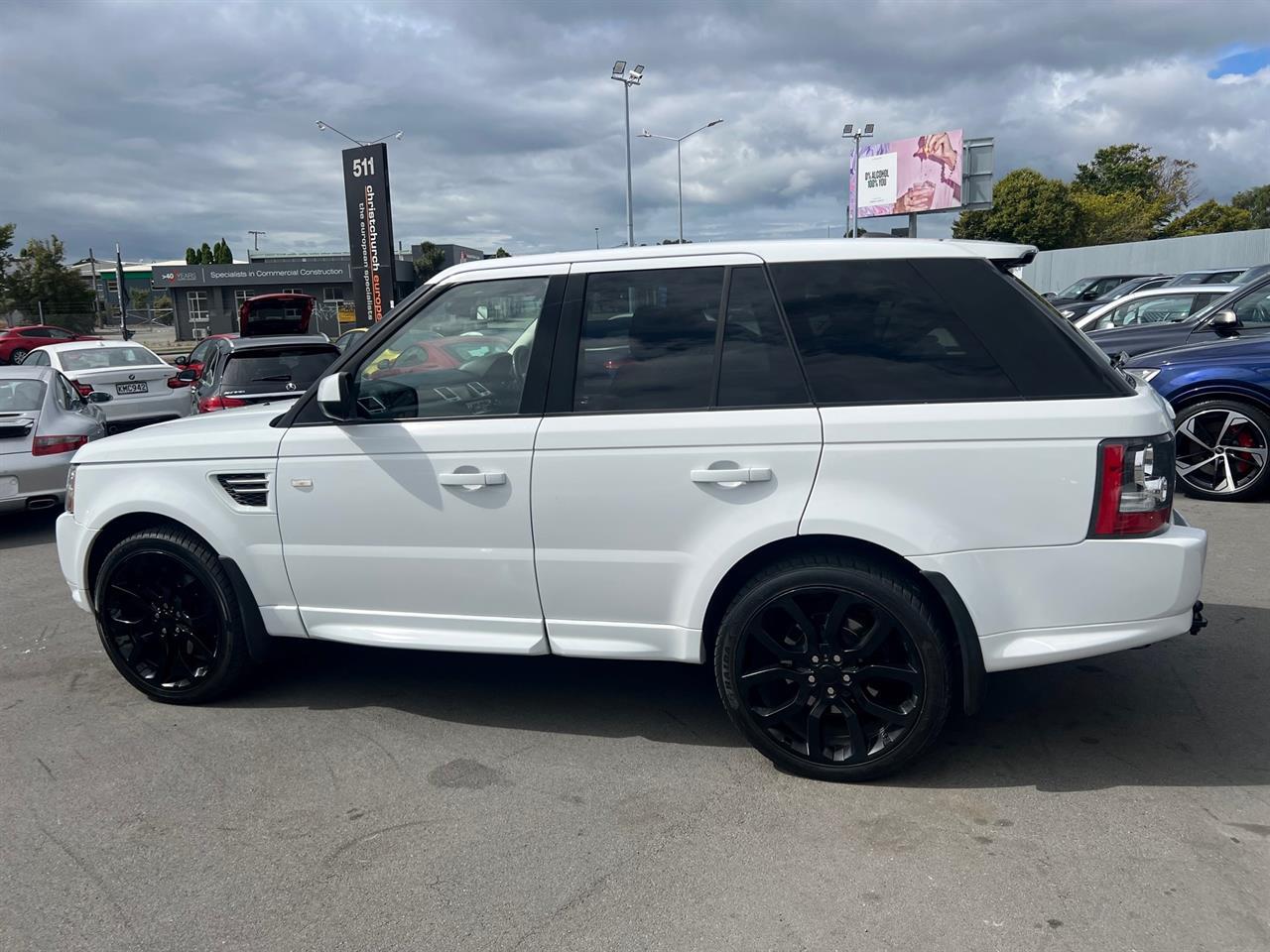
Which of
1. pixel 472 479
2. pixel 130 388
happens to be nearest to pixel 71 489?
pixel 472 479

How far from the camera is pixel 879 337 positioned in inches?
138

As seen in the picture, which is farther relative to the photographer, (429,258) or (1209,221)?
(429,258)

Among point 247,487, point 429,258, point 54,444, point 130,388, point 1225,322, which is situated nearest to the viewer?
point 247,487

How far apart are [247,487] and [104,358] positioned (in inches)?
433

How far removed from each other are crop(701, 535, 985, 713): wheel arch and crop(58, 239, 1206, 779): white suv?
0.04ft

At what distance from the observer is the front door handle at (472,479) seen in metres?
3.72

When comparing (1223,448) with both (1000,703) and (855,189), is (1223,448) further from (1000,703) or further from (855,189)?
(855,189)

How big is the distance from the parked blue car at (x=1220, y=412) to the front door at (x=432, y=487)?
5864 millimetres

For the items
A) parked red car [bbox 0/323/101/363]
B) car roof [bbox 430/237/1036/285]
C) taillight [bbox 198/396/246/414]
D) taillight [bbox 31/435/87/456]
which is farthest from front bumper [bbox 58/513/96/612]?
parked red car [bbox 0/323/101/363]

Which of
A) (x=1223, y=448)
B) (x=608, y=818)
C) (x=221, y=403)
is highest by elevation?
(x=221, y=403)

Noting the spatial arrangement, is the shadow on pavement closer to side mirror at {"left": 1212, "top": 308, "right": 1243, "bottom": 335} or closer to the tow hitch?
the tow hitch

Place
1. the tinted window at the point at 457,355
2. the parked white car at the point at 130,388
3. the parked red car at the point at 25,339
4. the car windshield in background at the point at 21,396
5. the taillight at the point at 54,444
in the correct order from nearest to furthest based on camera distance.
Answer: the tinted window at the point at 457,355
the taillight at the point at 54,444
the car windshield in background at the point at 21,396
the parked white car at the point at 130,388
the parked red car at the point at 25,339

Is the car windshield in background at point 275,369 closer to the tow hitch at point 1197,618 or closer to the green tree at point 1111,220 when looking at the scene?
the tow hitch at point 1197,618

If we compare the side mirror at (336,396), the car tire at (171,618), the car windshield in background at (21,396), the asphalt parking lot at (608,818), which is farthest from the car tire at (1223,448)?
the car windshield in background at (21,396)
